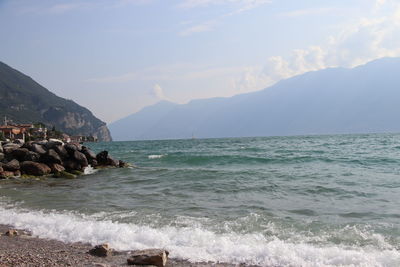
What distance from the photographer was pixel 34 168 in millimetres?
26359

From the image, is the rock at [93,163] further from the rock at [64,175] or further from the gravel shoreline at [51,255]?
the gravel shoreline at [51,255]

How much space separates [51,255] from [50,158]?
74.7ft

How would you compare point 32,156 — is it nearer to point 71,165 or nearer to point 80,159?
point 71,165

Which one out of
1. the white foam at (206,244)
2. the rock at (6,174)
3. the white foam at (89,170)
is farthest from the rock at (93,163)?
the white foam at (206,244)

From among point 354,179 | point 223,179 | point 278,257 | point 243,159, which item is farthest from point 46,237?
point 243,159

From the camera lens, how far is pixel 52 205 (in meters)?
13.9

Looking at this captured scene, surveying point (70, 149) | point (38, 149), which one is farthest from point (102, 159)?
point (38, 149)

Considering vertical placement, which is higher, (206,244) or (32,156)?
(32,156)

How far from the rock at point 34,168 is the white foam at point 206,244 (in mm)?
16083

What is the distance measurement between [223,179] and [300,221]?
418 inches

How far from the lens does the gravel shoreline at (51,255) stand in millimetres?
6980

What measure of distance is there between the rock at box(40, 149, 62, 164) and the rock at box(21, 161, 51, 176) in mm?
1588

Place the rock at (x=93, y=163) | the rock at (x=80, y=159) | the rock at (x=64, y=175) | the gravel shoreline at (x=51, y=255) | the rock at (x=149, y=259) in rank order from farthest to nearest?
the rock at (x=93, y=163) → the rock at (x=80, y=159) → the rock at (x=64, y=175) → the gravel shoreline at (x=51, y=255) → the rock at (x=149, y=259)

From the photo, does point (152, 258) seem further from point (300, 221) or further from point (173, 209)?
point (173, 209)
